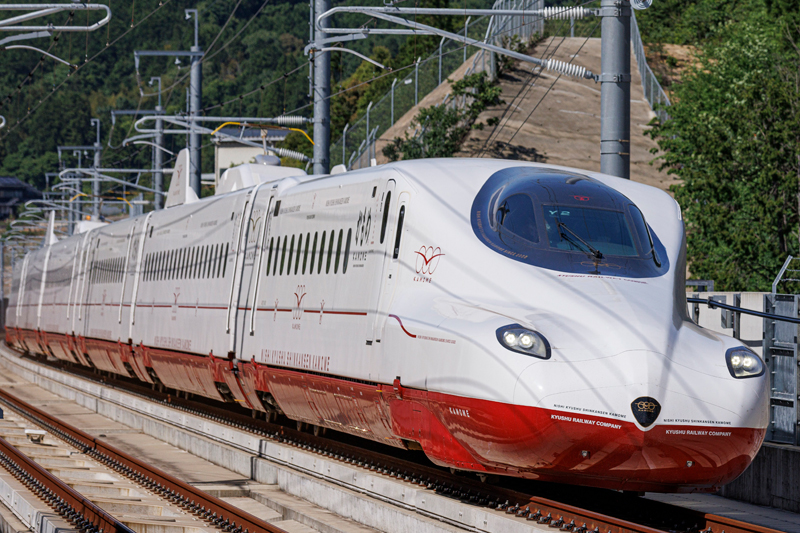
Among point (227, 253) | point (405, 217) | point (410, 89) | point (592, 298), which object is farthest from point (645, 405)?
point (410, 89)

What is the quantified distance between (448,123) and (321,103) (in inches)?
877

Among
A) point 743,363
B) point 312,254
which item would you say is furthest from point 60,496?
point 743,363

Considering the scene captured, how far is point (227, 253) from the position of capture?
58.4ft

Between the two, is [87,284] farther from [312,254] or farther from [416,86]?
[416,86]

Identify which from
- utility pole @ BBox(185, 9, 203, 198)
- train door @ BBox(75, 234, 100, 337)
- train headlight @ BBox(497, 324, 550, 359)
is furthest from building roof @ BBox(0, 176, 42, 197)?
train headlight @ BBox(497, 324, 550, 359)

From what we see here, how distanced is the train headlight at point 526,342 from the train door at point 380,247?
109 inches

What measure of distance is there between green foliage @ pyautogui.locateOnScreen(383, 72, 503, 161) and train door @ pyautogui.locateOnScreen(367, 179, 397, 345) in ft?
95.4

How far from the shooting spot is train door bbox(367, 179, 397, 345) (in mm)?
11609

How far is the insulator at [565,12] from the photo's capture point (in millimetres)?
15006

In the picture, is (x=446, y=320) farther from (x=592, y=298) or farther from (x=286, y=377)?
(x=286, y=377)

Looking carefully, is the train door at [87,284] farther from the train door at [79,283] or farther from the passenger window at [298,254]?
the passenger window at [298,254]

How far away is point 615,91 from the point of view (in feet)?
46.0

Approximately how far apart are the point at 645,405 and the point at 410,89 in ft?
148

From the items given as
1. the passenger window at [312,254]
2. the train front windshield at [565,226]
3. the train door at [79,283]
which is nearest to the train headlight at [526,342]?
the train front windshield at [565,226]
